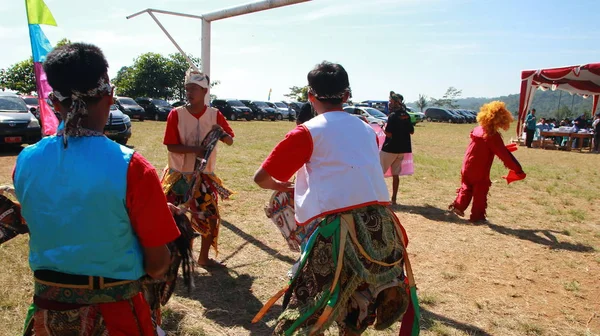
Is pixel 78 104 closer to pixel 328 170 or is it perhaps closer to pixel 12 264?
pixel 328 170

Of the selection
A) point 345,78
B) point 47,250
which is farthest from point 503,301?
point 47,250

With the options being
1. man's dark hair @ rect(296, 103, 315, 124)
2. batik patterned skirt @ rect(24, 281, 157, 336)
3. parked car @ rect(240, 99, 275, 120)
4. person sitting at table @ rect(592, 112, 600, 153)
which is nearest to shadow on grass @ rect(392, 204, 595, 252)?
man's dark hair @ rect(296, 103, 315, 124)

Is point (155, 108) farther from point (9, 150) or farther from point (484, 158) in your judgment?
point (484, 158)

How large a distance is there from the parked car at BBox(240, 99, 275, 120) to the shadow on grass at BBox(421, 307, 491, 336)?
3123 cm

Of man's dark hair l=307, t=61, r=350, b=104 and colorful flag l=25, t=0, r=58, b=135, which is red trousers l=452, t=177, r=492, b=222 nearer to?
man's dark hair l=307, t=61, r=350, b=104

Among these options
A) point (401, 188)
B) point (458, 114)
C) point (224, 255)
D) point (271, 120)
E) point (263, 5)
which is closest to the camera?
point (224, 255)

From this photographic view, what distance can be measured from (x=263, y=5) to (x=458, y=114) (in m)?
42.4

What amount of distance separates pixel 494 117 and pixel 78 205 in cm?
591

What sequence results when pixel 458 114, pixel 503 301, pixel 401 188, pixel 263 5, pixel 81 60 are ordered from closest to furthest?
pixel 81 60
pixel 503 301
pixel 263 5
pixel 401 188
pixel 458 114

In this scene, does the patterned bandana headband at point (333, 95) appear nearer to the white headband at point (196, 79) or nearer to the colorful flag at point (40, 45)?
the white headband at point (196, 79)

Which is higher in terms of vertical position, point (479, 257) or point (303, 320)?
point (303, 320)

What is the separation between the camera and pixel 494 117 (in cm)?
634

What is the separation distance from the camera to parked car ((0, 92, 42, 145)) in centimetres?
1180

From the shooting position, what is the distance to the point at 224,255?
16.7 feet
